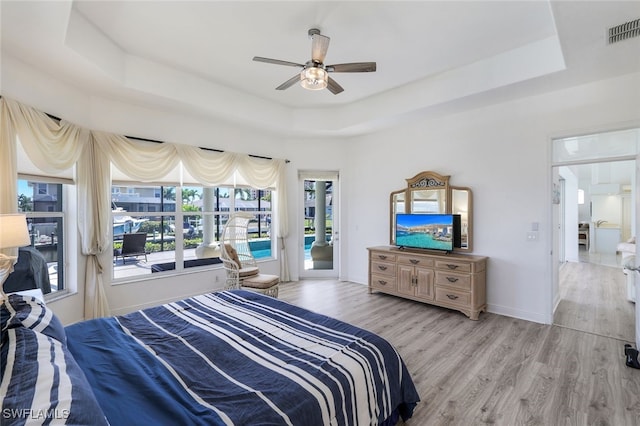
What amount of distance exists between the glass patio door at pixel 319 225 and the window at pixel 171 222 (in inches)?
43.9

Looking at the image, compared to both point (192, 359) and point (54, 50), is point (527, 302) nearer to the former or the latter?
point (192, 359)

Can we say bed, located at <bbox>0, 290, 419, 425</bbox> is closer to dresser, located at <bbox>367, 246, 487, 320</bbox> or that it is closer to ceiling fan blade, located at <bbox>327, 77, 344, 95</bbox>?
ceiling fan blade, located at <bbox>327, 77, 344, 95</bbox>

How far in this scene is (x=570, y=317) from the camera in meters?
3.77

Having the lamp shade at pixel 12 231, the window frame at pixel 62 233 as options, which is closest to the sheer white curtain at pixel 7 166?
the lamp shade at pixel 12 231

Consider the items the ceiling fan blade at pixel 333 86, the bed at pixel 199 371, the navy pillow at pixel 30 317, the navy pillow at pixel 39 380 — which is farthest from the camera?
the ceiling fan blade at pixel 333 86

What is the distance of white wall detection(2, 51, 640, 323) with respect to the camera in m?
3.25

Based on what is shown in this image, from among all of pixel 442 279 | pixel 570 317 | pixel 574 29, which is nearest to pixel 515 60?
pixel 574 29

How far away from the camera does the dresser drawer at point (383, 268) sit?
15.1 feet

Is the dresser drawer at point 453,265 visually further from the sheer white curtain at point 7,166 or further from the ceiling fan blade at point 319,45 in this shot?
the sheer white curtain at point 7,166

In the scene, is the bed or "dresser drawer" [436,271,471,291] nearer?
the bed

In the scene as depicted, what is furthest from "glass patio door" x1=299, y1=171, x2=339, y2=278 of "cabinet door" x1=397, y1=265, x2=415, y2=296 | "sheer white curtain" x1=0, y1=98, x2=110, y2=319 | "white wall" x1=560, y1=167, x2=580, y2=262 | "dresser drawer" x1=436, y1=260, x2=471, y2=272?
"white wall" x1=560, y1=167, x2=580, y2=262

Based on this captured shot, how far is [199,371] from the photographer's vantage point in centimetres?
150

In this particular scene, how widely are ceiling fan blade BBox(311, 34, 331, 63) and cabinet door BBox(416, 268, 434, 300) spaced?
3093 mm

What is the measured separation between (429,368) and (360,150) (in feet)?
13.1
